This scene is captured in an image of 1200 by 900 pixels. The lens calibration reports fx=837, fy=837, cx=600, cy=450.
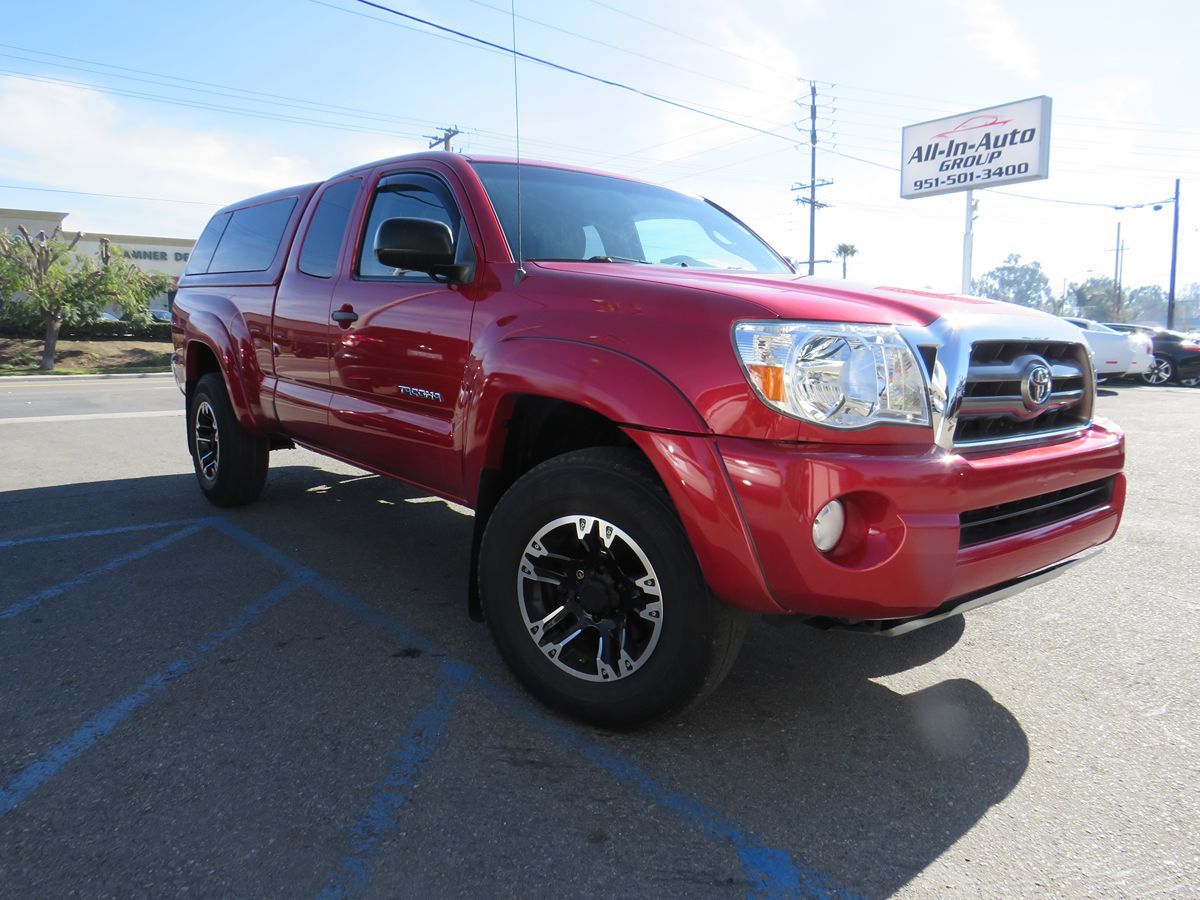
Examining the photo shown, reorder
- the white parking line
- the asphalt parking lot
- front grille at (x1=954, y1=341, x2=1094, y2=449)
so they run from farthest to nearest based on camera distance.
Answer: the white parking line < front grille at (x1=954, y1=341, x2=1094, y2=449) < the asphalt parking lot

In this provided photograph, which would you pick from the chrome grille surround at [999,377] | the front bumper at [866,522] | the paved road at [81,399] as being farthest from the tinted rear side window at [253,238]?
the paved road at [81,399]

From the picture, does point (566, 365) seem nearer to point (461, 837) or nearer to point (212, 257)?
point (461, 837)

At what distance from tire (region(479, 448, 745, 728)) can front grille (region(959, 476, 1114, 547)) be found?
69 cm

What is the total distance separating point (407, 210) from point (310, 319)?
0.81m

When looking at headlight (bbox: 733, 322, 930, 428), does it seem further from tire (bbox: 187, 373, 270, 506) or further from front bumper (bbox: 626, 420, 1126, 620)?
tire (bbox: 187, 373, 270, 506)

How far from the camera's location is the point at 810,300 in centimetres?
240

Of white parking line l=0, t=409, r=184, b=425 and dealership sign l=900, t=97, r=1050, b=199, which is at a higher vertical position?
dealership sign l=900, t=97, r=1050, b=199

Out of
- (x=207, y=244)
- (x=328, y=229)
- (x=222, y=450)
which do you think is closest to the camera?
(x=328, y=229)

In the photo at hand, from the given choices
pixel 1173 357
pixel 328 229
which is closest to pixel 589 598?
pixel 328 229

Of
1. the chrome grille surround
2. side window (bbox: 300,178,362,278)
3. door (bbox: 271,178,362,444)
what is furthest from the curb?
the chrome grille surround

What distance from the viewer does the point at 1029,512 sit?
2.52 meters

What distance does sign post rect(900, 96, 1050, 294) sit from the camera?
2570 centimetres

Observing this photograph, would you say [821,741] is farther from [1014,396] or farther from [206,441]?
[206,441]

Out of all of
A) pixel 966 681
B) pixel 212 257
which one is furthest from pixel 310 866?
pixel 212 257
